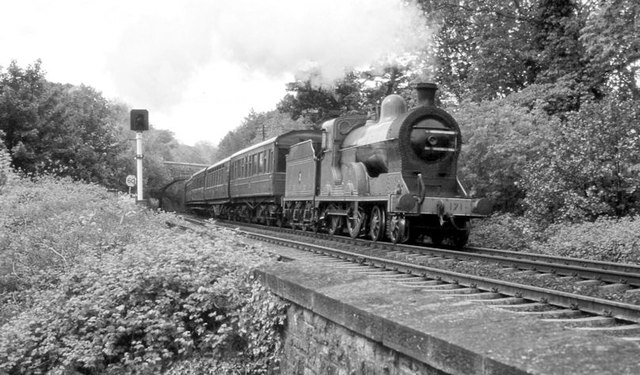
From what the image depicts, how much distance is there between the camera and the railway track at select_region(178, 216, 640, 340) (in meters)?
4.77

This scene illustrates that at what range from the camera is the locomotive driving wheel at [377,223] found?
457 inches

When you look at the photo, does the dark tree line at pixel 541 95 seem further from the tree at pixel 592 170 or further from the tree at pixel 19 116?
the tree at pixel 19 116

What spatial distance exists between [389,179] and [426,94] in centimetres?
200

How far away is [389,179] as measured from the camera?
1120 cm

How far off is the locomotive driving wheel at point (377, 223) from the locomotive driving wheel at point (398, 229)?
161 mm

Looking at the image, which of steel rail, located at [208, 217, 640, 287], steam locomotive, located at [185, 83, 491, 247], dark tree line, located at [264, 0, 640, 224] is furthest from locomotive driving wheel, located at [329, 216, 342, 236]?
dark tree line, located at [264, 0, 640, 224]

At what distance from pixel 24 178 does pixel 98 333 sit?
16.4 m

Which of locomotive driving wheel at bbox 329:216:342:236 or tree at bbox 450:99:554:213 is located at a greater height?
tree at bbox 450:99:554:213

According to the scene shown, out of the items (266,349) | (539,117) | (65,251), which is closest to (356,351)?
(266,349)

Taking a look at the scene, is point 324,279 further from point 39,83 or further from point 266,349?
point 39,83

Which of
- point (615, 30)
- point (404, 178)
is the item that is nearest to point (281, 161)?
point (404, 178)

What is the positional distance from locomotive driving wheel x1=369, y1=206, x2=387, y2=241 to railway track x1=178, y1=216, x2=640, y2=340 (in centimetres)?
57

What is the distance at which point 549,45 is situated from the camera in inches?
819

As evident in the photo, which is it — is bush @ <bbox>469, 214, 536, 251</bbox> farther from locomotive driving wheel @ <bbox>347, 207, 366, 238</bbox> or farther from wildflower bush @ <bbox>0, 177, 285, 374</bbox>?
wildflower bush @ <bbox>0, 177, 285, 374</bbox>
